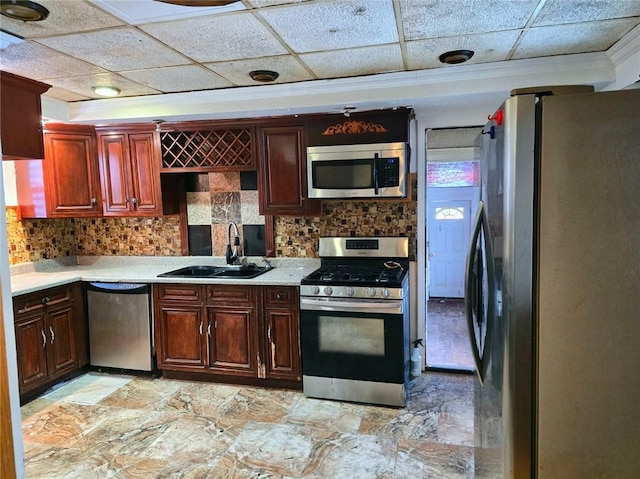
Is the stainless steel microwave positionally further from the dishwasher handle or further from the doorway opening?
the doorway opening

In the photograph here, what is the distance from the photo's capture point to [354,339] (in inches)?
127

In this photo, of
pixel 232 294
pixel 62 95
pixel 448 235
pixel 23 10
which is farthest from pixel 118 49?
pixel 448 235

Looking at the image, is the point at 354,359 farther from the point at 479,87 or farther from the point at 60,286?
the point at 60,286

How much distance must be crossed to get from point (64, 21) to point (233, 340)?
97.3 inches

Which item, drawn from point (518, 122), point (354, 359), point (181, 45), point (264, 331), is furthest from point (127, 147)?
point (518, 122)

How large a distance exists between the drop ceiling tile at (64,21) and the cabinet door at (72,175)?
69.1 inches

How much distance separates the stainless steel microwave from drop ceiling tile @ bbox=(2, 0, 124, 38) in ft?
5.75

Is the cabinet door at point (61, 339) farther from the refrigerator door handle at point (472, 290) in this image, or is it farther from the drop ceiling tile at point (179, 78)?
the refrigerator door handle at point (472, 290)

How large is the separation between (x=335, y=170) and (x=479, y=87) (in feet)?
3.95

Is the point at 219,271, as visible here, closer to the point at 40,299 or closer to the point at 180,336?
the point at 180,336

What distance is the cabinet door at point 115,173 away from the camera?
12.8 feet

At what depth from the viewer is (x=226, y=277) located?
3582 mm

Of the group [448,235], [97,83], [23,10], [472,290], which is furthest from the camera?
[448,235]

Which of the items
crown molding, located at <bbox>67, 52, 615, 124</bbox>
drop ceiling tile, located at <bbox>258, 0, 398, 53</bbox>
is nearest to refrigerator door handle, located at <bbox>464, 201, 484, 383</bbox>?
drop ceiling tile, located at <bbox>258, 0, 398, 53</bbox>
